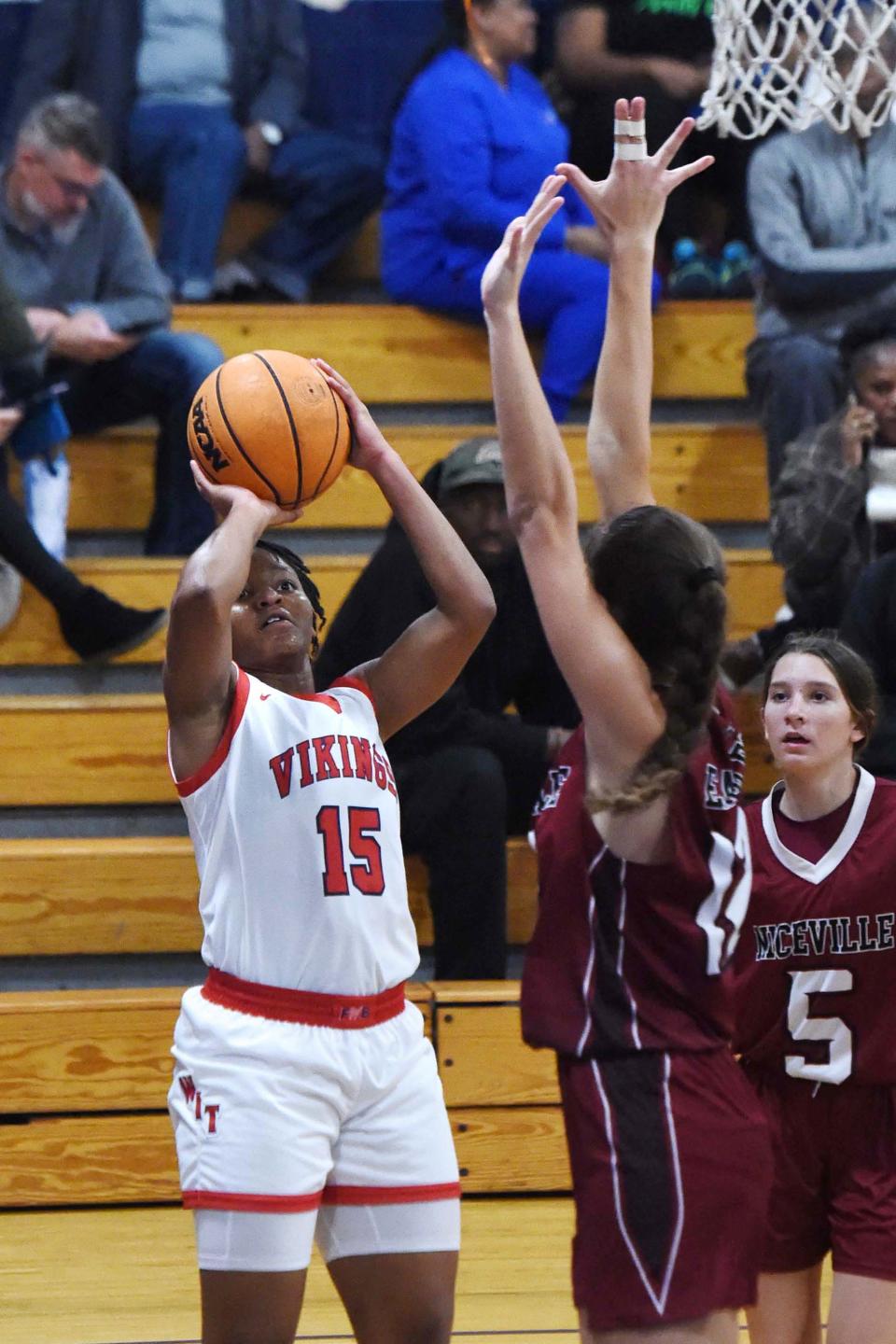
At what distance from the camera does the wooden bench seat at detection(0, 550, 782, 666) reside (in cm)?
602

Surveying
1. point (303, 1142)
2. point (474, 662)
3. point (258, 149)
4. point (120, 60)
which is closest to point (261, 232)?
point (258, 149)

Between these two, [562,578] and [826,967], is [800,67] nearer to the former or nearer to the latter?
[826,967]

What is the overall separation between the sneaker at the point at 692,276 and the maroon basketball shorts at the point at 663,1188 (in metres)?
5.18

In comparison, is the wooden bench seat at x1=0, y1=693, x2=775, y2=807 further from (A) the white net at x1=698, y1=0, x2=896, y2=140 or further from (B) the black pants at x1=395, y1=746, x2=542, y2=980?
(A) the white net at x1=698, y1=0, x2=896, y2=140

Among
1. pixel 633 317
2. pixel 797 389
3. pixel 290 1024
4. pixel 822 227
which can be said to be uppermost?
pixel 633 317

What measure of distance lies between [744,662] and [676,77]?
261cm

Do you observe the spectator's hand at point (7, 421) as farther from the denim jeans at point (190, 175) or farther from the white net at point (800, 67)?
the white net at point (800, 67)

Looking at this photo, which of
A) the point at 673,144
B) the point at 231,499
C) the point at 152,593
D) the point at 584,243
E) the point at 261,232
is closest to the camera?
the point at 673,144

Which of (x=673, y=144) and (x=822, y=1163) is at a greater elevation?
(x=673, y=144)

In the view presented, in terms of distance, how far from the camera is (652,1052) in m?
2.42

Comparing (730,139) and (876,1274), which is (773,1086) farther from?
(730,139)

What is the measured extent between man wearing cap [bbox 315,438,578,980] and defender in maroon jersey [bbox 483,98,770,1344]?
2.63 metres

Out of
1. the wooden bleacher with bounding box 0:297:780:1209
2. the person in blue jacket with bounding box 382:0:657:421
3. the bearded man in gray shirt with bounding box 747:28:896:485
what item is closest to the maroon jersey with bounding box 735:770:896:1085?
the wooden bleacher with bounding box 0:297:780:1209

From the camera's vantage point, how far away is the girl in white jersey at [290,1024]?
269 cm
